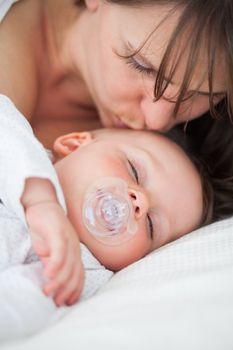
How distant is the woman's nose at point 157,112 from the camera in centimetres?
129

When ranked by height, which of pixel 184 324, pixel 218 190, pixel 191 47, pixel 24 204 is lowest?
pixel 218 190

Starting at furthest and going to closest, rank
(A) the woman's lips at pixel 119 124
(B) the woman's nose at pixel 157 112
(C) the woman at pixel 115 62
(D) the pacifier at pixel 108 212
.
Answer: (A) the woman's lips at pixel 119 124 → (B) the woman's nose at pixel 157 112 → (C) the woman at pixel 115 62 → (D) the pacifier at pixel 108 212

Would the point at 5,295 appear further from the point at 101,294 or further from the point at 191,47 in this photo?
the point at 191,47

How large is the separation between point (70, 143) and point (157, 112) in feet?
0.73

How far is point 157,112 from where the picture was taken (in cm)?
130

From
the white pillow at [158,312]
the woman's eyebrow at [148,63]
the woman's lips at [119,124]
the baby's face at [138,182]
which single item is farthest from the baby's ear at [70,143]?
the white pillow at [158,312]

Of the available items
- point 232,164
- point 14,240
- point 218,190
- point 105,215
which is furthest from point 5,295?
point 232,164

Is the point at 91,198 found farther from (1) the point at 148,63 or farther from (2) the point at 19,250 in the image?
(1) the point at 148,63

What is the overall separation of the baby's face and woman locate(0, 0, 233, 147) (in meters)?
0.11

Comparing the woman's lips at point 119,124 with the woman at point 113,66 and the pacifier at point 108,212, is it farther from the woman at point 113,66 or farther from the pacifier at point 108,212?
the pacifier at point 108,212

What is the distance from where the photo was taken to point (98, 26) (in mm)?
1402

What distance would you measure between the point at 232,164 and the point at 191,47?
0.50 m

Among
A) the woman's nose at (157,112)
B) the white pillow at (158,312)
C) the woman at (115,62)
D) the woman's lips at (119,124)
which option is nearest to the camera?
the white pillow at (158,312)

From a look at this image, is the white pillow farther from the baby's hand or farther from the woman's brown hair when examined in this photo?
the woman's brown hair
